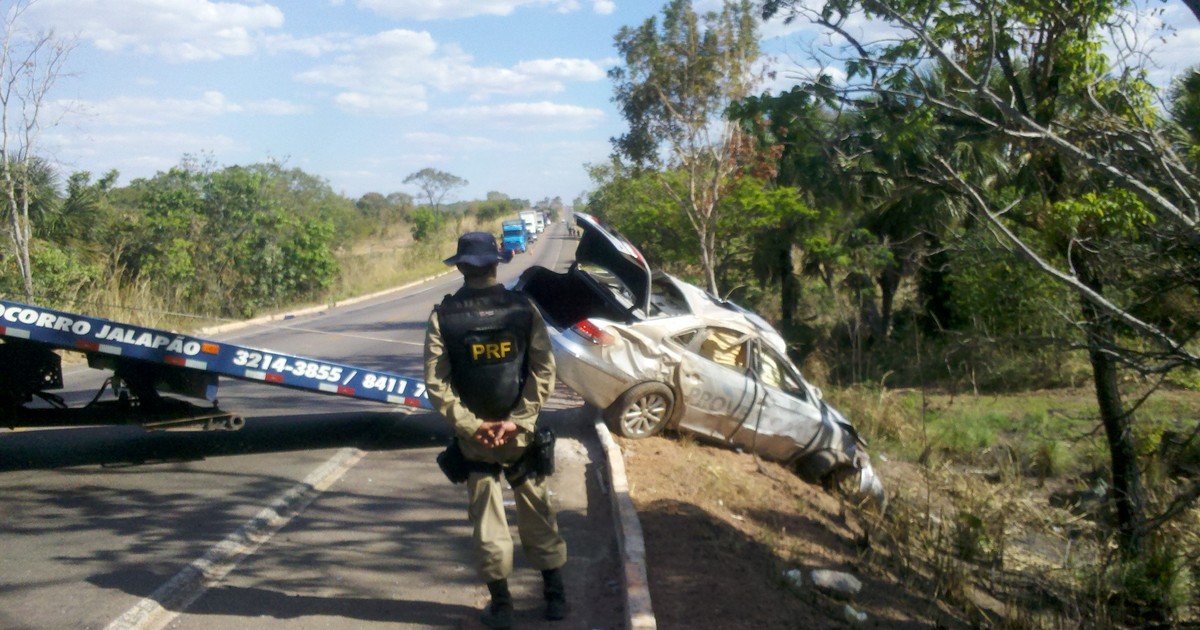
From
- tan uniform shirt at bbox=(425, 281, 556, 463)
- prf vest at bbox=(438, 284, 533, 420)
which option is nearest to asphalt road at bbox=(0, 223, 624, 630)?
tan uniform shirt at bbox=(425, 281, 556, 463)

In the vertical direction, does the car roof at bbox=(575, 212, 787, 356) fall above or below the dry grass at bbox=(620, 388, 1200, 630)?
above

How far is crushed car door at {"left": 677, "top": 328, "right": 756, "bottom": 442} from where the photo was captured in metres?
9.79

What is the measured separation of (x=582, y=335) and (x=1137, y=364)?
4.69 meters

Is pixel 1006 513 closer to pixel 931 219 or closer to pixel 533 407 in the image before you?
pixel 533 407

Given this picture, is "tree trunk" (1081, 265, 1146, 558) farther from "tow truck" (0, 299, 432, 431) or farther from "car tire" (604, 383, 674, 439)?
"tow truck" (0, 299, 432, 431)

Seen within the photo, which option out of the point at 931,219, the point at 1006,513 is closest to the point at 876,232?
the point at 931,219

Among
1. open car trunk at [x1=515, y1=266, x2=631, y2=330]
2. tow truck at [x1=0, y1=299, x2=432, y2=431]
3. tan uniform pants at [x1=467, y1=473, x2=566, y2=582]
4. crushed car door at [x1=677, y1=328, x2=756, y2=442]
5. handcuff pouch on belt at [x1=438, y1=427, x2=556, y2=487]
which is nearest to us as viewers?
tan uniform pants at [x1=467, y1=473, x2=566, y2=582]

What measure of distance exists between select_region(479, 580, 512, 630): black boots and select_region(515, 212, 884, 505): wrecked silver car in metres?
4.51

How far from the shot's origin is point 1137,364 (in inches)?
269

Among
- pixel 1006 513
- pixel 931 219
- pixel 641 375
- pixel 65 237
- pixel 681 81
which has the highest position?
pixel 681 81

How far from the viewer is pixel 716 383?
986 cm

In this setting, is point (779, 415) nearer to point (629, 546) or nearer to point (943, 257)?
point (629, 546)

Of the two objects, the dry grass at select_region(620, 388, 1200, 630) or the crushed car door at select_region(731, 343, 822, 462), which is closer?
the dry grass at select_region(620, 388, 1200, 630)

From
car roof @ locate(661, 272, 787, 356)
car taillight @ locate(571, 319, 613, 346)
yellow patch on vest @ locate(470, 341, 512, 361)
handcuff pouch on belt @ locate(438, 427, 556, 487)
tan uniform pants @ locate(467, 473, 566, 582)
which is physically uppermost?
car roof @ locate(661, 272, 787, 356)
